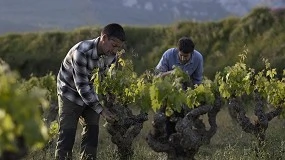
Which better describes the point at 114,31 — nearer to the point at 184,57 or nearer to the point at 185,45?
the point at 185,45

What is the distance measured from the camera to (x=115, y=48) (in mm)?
6684

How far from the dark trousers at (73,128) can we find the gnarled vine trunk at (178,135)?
75 cm

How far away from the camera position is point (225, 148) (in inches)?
349

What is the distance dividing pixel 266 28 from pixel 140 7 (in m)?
65.4

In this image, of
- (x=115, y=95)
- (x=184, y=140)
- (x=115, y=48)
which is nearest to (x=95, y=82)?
(x=115, y=95)

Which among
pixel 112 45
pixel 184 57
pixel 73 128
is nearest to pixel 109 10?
pixel 184 57

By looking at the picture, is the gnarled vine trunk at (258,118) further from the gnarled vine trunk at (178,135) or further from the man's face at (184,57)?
the gnarled vine trunk at (178,135)

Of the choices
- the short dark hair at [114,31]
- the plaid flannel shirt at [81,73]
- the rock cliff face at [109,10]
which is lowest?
the rock cliff face at [109,10]

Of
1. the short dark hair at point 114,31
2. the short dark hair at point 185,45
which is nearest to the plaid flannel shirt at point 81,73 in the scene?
the short dark hair at point 114,31

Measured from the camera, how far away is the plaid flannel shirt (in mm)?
6809

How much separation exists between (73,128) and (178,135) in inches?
53.5

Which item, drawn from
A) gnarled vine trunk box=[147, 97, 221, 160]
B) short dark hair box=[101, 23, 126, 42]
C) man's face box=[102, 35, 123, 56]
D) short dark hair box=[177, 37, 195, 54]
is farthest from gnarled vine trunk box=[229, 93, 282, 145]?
short dark hair box=[101, 23, 126, 42]

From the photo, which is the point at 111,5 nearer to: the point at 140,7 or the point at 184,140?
the point at 140,7

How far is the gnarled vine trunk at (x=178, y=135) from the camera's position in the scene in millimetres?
6684
